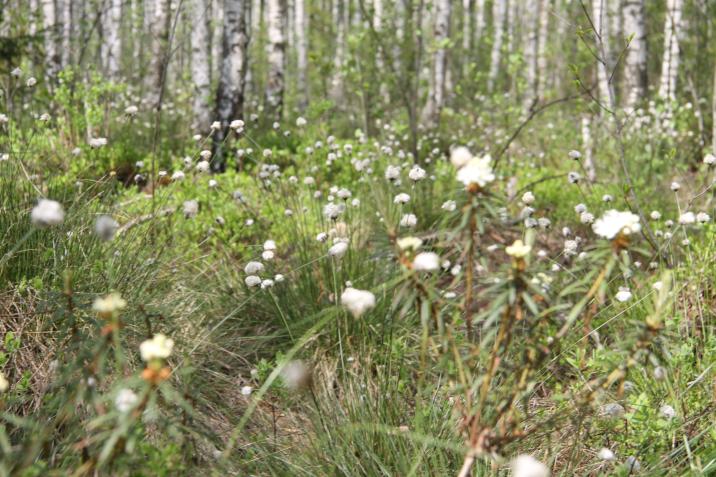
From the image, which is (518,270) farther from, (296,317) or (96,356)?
(296,317)

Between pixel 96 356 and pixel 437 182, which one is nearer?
pixel 96 356

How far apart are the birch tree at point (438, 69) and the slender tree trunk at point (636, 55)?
9.73 feet

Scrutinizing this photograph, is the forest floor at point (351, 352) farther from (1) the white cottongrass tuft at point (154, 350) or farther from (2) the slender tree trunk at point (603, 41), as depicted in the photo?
(2) the slender tree trunk at point (603, 41)

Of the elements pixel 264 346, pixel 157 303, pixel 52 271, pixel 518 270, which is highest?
pixel 518 270

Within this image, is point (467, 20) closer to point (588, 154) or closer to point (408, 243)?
point (588, 154)

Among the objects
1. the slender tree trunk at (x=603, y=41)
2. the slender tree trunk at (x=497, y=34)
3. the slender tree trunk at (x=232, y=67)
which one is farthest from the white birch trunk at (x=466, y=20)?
the slender tree trunk at (x=232, y=67)

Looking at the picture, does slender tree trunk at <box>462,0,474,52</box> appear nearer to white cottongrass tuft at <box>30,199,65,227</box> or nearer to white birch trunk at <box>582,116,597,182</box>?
white birch trunk at <box>582,116,597,182</box>

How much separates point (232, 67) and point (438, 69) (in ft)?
16.7

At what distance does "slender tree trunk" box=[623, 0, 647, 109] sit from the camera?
28.8ft

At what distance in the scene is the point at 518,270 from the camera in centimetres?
134

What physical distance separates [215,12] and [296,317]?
925 inches

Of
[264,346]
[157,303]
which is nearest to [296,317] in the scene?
[264,346]

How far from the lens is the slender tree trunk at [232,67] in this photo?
7.71 metres

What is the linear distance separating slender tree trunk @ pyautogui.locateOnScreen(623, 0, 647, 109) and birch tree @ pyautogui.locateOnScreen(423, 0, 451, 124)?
2.97 meters
